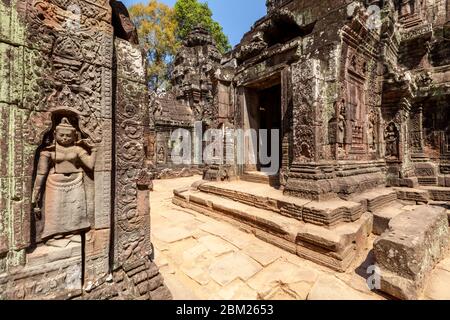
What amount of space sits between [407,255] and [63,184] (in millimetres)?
3447

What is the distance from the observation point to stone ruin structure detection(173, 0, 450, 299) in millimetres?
2938

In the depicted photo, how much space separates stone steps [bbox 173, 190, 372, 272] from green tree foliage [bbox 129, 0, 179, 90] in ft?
59.2

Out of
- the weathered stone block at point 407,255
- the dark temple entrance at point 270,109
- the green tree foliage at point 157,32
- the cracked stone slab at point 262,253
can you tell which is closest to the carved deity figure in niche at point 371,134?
the weathered stone block at point 407,255

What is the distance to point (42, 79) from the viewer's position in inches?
66.9

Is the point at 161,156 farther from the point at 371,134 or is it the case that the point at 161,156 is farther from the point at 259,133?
the point at 371,134

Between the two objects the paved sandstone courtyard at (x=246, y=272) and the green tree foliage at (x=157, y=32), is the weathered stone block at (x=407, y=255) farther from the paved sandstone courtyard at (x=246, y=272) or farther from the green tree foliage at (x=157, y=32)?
the green tree foliage at (x=157, y=32)

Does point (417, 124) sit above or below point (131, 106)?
above

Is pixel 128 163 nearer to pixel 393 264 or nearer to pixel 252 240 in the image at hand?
pixel 252 240

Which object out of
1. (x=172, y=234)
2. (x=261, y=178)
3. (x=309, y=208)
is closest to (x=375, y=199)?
(x=309, y=208)

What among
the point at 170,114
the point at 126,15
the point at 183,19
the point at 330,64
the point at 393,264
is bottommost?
the point at 393,264

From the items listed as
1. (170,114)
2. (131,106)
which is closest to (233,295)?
(131,106)

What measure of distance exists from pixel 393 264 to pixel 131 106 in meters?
3.33

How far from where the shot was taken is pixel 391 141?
5.43 meters

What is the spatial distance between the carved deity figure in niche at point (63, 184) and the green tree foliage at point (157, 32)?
61.6 ft
